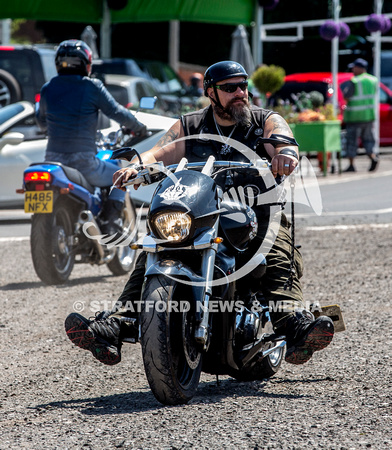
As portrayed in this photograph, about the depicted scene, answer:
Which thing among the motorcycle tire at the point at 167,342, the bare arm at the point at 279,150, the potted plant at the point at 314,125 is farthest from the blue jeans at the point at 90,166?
the potted plant at the point at 314,125

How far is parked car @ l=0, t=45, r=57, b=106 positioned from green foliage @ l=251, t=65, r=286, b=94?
5.15 meters

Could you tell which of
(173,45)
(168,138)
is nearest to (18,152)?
(168,138)

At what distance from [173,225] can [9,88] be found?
32.2 ft

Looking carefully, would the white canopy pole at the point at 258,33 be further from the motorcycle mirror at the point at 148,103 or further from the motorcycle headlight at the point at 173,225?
the motorcycle headlight at the point at 173,225

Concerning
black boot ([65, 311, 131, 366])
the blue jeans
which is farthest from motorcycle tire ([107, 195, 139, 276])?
black boot ([65, 311, 131, 366])

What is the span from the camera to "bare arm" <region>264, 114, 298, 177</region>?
15.1ft

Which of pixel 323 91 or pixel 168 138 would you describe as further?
pixel 323 91

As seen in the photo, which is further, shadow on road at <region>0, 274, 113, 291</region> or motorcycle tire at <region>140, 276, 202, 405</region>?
shadow on road at <region>0, 274, 113, 291</region>

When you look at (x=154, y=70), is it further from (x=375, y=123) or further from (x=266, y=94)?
(x=375, y=123)

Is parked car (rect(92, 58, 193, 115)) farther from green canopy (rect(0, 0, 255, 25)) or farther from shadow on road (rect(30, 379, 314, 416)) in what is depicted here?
shadow on road (rect(30, 379, 314, 416))

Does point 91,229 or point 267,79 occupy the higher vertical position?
point 267,79

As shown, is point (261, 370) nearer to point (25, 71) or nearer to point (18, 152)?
point (18, 152)

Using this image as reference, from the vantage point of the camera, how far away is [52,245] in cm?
800

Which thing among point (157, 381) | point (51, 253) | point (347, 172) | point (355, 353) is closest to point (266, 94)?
point (347, 172)
